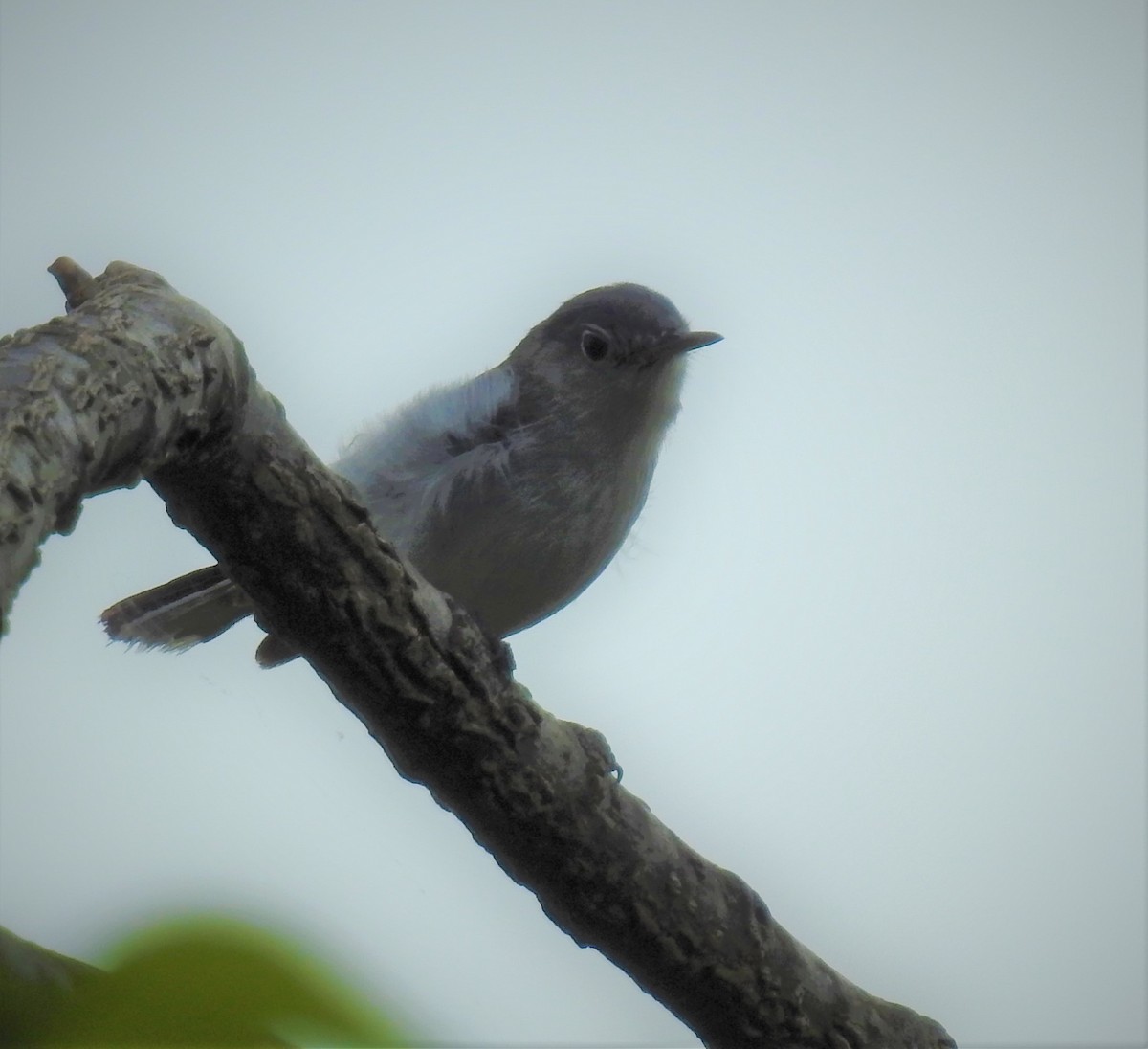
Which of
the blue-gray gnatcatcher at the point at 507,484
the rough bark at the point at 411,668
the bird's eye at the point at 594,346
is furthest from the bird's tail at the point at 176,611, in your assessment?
the bird's eye at the point at 594,346

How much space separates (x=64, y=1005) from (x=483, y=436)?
314 centimetres

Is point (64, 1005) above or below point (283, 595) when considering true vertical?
below

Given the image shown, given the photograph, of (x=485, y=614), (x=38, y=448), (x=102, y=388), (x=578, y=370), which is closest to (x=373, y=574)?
(x=102, y=388)

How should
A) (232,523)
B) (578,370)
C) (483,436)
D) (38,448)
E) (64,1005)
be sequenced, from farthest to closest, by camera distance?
(578,370) → (483,436) → (232,523) → (38,448) → (64,1005)

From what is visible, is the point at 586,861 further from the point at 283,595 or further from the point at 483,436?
the point at 483,436

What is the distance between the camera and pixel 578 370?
4.15 metres

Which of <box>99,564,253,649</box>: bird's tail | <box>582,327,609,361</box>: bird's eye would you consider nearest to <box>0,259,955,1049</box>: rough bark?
<box>99,564,253,649</box>: bird's tail

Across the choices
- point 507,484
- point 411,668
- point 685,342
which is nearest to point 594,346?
point 685,342

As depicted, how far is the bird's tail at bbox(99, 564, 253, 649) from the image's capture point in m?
3.57

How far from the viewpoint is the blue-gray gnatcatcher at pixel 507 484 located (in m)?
3.68

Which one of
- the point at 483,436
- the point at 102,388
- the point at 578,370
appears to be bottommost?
the point at 102,388

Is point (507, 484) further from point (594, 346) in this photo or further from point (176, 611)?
point (176, 611)

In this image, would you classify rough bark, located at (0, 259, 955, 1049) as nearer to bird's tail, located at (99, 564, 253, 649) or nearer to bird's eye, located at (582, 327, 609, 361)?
bird's tail, located at (99, 564, 253, 649)

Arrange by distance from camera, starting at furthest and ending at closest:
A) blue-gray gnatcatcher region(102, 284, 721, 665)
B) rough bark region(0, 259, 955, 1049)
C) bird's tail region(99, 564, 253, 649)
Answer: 1. blue-gray gnatcatcher region(102, 284, 721, 665)
2. bird's tail region(99, 564, 253, 649)
3. rough bark region(0, 259, 955, 1049)
